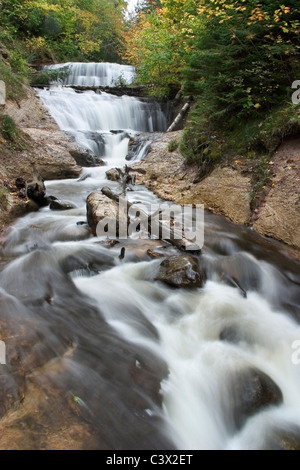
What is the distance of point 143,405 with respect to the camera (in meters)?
2.36

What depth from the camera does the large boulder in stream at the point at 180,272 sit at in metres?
3.89

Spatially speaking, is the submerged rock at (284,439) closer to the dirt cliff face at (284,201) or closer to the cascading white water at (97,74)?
the dirt cliff face at (284,201)

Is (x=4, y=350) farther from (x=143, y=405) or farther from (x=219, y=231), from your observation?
(x=219, y=231)

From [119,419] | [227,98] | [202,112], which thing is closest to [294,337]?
[119,419]

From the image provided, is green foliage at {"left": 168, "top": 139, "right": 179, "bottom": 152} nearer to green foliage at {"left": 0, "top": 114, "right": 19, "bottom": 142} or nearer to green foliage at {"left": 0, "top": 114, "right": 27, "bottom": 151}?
green foliage at {"left": 0, "top": 114, "right": 27, "bottom": 151}

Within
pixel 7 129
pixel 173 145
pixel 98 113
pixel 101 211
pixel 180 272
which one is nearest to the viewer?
pixel 180 272

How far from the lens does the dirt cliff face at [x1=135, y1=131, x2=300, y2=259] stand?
5.00 meters

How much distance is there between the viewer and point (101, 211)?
5.05 m

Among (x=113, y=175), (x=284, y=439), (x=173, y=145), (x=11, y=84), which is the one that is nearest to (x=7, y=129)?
(x=113, y=175)

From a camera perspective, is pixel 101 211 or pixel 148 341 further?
pixel 101 211

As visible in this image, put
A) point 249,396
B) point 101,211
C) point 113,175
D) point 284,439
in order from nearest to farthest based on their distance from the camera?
point 284,439, point 249,396, point 101,211, point 113,175

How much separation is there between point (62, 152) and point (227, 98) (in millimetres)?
4750

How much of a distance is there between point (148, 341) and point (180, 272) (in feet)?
3.56

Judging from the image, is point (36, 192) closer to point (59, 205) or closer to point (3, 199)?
point (59, 205)
